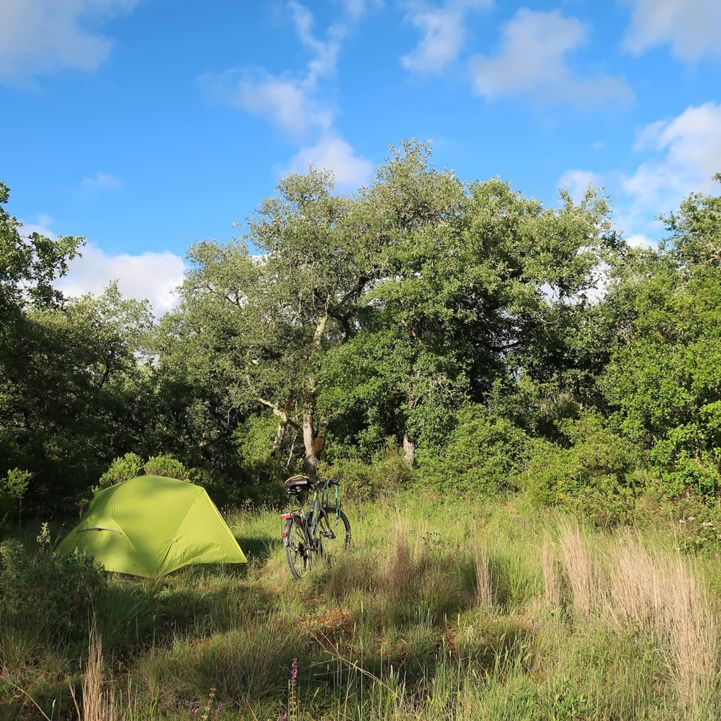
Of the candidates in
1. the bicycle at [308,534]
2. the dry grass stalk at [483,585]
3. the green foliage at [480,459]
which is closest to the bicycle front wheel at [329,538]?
the bicycle at [308,534]

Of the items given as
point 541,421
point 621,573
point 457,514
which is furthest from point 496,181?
point 621,573

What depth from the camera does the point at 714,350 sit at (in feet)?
29.6

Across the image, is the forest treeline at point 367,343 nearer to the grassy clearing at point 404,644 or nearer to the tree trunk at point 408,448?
the tree trunk at point 408,448

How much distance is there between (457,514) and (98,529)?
590 centimetres

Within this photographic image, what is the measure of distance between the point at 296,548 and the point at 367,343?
949 cm

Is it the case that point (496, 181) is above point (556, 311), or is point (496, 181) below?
above

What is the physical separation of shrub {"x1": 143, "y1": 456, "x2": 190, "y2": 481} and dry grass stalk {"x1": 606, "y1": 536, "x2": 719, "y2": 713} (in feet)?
28.0

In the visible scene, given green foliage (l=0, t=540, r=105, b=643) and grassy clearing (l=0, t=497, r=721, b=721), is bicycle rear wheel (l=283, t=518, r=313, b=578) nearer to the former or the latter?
grassy clearing (l=0, t=497, r=721, b=721)

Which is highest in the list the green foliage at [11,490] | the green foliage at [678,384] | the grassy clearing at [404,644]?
the green foliage at [678,384]

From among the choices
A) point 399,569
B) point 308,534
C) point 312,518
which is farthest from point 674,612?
point 312,518

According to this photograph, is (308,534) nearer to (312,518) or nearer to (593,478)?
(312,518)

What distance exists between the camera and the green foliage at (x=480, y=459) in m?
12.5

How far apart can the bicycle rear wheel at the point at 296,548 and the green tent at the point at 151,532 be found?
2.11 feet

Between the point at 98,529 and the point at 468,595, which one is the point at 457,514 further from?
the point at 98,529
